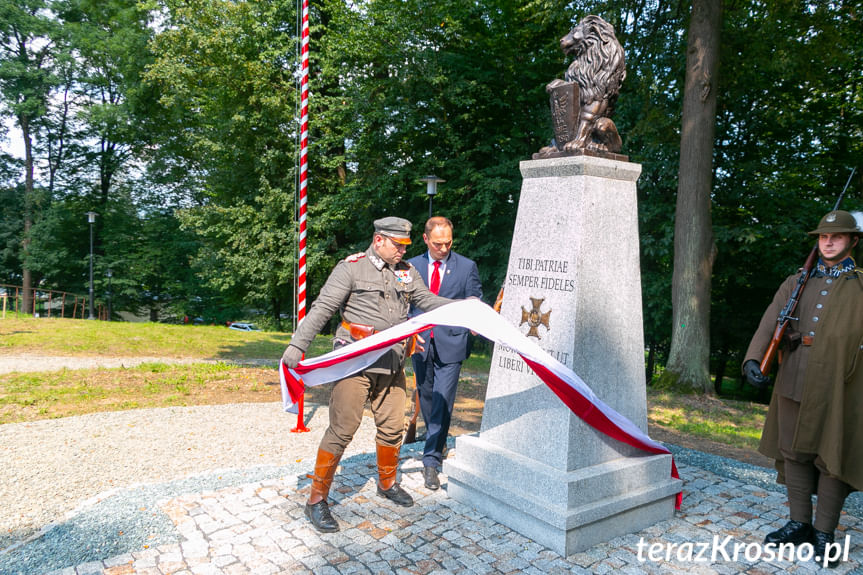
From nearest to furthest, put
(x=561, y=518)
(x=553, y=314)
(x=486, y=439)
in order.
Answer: (x=561, y=518), (x=553, y=314), (x=486, y=439)

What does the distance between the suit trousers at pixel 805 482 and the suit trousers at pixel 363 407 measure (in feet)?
8.33

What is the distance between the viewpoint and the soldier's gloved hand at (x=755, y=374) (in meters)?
3.84

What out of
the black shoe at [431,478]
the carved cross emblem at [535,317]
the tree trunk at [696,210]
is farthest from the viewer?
the tree trunk at [696,210]

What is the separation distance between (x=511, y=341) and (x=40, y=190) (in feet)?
112

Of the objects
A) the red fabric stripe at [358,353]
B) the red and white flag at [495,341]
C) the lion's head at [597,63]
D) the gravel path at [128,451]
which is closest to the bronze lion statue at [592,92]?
the lion's head at [597,63]

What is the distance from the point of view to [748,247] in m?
12.8

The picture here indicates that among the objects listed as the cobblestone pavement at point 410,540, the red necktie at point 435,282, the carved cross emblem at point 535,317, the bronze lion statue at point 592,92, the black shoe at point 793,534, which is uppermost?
the bronze lion statue at point 592,92

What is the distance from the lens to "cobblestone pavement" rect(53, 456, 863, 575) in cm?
350

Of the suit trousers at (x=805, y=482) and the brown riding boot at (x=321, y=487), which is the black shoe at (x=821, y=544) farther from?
the brown riding boot at (x=321, y=487)

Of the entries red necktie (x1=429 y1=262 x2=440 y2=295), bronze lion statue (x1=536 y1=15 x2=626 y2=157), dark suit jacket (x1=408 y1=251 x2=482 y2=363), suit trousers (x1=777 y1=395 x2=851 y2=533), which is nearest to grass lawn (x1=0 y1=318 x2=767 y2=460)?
dark suit jacket (x1=408 y1=251 x2=482 y2=363)

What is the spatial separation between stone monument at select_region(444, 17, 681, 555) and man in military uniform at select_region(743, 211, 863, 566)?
794mm

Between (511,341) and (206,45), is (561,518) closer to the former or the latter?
(511,341)

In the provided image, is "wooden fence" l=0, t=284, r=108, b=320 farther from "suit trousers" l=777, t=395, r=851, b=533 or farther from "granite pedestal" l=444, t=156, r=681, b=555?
"suit trousers" l=777, t=395, r=851, b=533

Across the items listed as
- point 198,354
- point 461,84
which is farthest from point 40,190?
point 461,84
